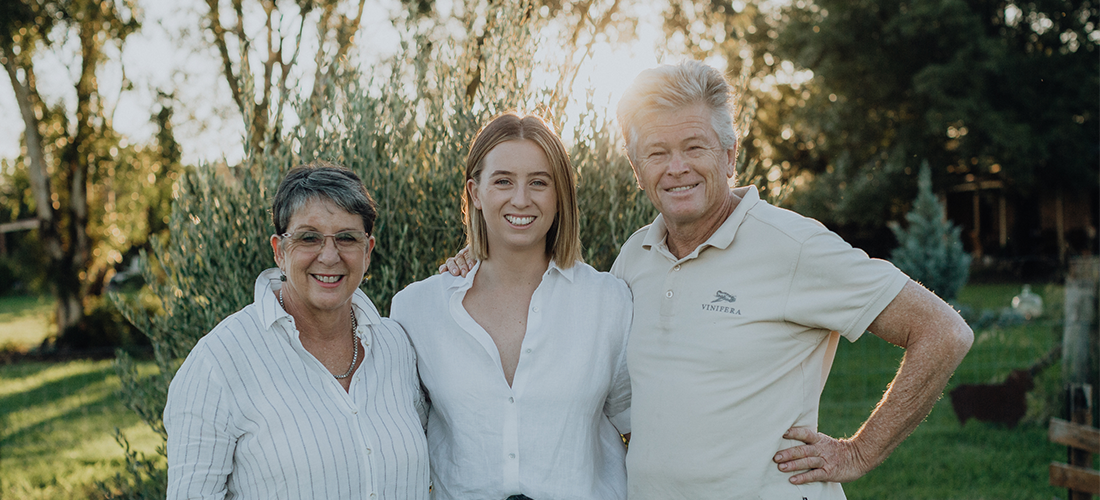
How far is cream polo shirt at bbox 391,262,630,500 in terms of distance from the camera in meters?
2.59

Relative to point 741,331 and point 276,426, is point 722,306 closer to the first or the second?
point 741,331

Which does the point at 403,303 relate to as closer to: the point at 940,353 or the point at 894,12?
the point at 940,353

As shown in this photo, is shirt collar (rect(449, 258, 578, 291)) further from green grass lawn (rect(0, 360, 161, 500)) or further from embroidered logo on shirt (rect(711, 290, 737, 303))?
green grass lawn (rect(0, 360, 161, 500))

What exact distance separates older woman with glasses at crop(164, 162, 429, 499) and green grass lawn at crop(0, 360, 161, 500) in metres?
3.77

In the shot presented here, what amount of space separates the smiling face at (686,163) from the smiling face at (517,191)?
39 cm

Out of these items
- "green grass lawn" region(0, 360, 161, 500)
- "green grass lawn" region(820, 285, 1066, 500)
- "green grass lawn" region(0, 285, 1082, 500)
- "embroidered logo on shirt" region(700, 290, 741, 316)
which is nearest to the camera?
"embroidered logo on shirt" region(700, 290, 741, 316)

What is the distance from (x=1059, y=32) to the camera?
23891 mm

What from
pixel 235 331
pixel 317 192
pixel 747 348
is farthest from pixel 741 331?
pixel 235 331

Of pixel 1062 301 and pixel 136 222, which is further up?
pixel 136 222

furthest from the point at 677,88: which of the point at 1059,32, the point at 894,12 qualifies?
the point at 1059,32

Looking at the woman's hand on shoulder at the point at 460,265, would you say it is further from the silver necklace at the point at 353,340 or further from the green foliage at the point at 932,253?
the green foliage at the point at 932,253

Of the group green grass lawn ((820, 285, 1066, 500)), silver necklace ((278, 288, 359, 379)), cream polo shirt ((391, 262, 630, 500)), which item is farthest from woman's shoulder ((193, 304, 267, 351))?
green grass lawn ((820, 285, 1066, 500))

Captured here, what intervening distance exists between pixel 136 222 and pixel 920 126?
76.4ft

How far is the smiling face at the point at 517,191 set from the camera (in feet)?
9.03
